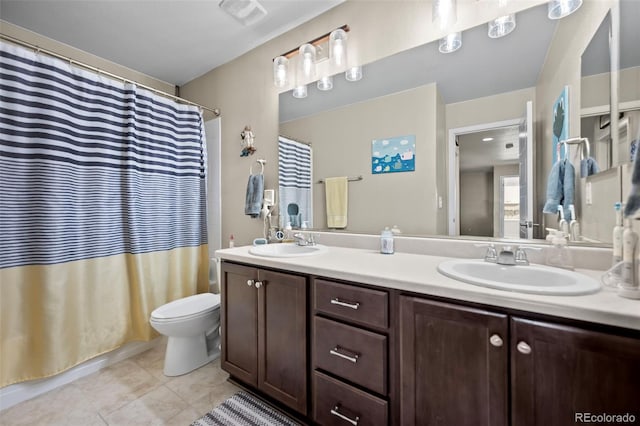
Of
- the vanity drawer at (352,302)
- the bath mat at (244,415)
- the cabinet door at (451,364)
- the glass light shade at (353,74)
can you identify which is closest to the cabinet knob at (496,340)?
the cabinet door at (451,364)

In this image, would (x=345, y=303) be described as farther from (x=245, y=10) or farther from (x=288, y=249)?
(x=245, y=10)

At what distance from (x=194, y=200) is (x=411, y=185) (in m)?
1.87

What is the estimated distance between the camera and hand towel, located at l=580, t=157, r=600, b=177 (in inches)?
42.4

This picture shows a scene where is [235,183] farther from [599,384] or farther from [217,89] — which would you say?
[599,384]

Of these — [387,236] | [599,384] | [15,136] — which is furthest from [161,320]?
[599,384]

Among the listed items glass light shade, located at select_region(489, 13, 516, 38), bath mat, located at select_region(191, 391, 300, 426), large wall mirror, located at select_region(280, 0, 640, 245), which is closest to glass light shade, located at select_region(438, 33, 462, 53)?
large wall mirror, located at select_region(280, 0, 640, 245)

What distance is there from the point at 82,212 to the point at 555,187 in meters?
2.71

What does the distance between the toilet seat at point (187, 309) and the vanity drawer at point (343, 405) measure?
97 cm

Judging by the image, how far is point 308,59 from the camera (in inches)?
72.3

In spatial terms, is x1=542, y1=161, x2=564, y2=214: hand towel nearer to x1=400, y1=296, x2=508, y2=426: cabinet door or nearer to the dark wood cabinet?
x1=400, y1=296, x2=508, y2=426: cabinet door

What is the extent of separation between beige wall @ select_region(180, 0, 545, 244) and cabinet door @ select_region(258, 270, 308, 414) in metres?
0.89

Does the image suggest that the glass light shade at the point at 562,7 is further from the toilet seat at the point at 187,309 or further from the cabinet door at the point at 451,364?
the toilet seat at the point at 187,309

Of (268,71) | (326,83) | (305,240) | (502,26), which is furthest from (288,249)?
(502,26)

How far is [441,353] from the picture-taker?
2.87 feet
